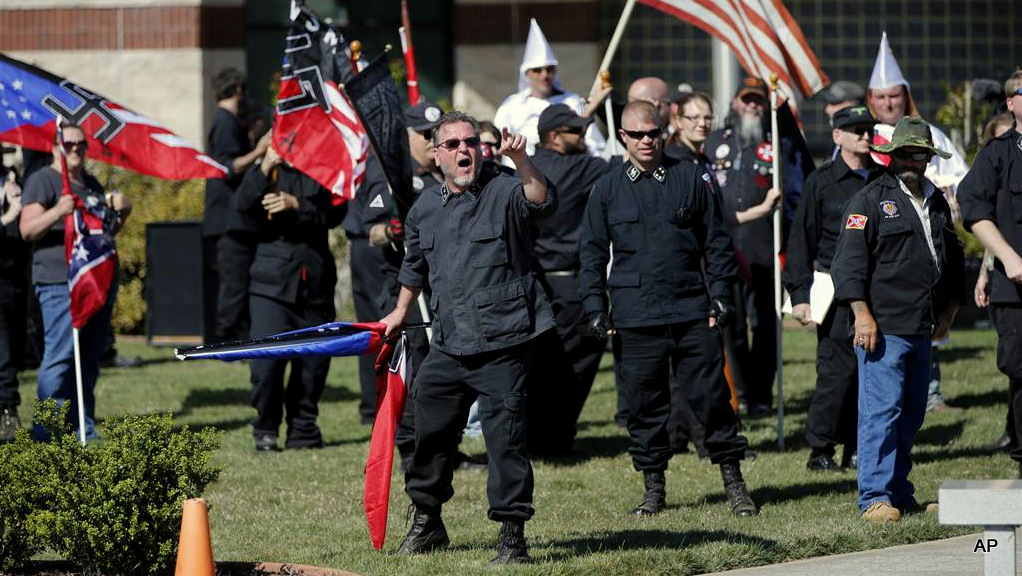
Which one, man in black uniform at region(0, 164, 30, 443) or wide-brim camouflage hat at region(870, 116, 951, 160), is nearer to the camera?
wide-brim camouflage hat at region(870, 116, 951, 160)

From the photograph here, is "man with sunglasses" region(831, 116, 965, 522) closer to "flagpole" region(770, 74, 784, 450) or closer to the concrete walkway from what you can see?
the concrete walkway

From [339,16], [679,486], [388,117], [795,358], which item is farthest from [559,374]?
[339,16]

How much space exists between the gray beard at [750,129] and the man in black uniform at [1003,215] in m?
3.64

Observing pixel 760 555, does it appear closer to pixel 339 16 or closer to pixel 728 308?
pixel 728 308

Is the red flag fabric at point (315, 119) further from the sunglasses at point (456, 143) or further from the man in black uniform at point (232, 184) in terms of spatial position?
the sunglasses at point (456, 143)

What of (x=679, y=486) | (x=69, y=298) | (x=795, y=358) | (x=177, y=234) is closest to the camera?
(x=679, y=486)

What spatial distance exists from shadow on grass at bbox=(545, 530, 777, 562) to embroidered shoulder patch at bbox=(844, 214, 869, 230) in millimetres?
1673

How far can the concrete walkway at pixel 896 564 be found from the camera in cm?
729

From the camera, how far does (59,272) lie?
11.7m

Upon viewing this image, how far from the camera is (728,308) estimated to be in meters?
8.92

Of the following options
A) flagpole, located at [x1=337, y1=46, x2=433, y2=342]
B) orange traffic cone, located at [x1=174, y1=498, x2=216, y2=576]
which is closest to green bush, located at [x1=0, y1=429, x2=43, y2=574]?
orange traffic cone, located at [x1=174, y1=498, x2=216, y2=576]

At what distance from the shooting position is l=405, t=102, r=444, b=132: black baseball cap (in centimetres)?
998

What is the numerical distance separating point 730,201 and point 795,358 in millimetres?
3564

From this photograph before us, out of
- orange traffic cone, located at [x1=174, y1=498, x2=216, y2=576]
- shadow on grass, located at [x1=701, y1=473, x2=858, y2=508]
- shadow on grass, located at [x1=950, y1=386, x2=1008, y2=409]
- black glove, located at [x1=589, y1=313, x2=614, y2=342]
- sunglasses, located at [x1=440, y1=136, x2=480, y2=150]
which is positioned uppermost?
sunglasses, located at [x1=440, y1=136, x2=480, y2=150]
